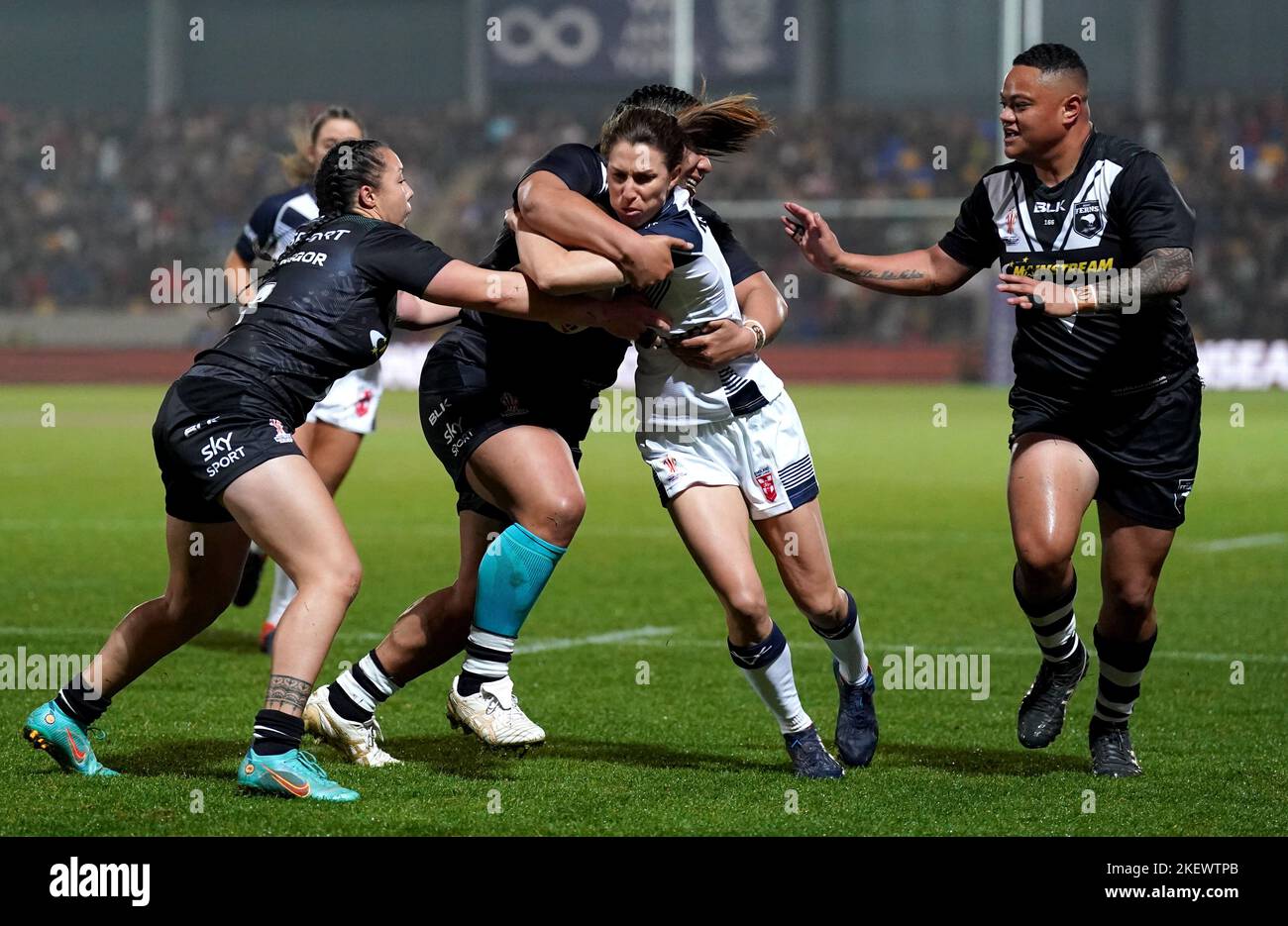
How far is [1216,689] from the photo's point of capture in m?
7.14

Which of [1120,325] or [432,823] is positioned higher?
[1120,325]

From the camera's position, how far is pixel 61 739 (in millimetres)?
5234

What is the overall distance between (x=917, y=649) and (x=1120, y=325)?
2.82 meters

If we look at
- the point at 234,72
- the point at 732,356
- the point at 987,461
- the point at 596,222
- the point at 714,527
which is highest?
the point at 234,72

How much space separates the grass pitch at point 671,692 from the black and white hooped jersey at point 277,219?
6.34ft

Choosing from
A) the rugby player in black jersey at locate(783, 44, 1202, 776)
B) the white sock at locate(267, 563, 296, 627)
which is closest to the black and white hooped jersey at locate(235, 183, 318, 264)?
the white sock at locate(267, 563, 296, 627)

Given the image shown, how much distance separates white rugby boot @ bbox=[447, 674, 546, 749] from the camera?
17.0 feet

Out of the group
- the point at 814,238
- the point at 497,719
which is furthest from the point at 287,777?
the point at 814,238

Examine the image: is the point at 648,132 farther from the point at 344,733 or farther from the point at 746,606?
the point at 344,733

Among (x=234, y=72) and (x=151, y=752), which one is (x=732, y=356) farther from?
(x=234, y=72)

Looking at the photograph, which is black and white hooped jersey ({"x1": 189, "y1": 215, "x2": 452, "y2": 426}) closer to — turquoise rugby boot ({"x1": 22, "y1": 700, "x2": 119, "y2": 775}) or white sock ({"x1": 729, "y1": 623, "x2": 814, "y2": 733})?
turquoise rugby boot ({"x1": 22, "y1": 700, "x2": 119, "y2": 775})

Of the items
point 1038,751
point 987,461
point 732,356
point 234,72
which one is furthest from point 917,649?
point 234,72

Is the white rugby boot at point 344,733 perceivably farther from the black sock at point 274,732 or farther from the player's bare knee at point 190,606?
the black sock at point 274,732

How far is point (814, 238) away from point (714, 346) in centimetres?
94
